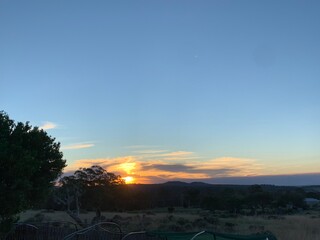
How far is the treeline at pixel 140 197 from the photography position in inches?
1720

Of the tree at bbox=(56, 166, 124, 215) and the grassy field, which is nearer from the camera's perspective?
the grassy field

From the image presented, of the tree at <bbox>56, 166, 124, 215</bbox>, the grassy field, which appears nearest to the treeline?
the tree at <bbox>56, 166, 124, 215</bbox>

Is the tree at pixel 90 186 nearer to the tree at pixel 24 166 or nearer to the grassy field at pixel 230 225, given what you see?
the grassy field at pixel 230 225

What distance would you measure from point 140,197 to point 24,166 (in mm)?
69960

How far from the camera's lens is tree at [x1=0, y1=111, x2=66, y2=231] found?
14.7 meters

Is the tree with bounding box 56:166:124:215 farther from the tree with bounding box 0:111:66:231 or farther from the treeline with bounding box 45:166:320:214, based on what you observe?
the tree with bounding box 0:111:66:231

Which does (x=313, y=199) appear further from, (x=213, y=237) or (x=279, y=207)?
(x=213, y=237)

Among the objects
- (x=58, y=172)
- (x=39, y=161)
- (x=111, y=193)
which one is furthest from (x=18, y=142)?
(x=111, y=193)

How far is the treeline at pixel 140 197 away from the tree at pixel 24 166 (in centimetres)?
1195

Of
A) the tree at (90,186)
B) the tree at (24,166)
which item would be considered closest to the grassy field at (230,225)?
the tree at (90,186)

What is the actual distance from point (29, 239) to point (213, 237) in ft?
24.0

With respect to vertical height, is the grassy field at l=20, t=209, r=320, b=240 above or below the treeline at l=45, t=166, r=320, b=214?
below

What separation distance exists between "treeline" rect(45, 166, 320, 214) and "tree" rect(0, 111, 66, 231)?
11.9 metres

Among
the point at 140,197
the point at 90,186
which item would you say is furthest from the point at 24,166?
the point at 140,197
